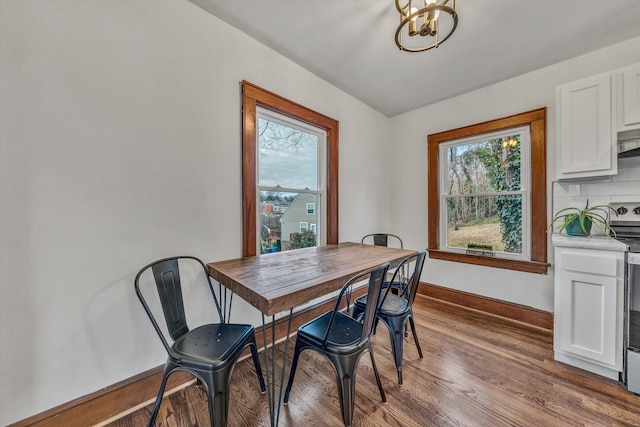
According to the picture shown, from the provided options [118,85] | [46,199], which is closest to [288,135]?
[118,85]

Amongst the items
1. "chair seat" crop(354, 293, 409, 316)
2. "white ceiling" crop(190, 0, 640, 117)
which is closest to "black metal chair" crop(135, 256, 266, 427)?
"chair seat" crop(354, 293, 409, 316)

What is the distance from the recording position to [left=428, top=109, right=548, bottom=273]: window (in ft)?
7.92

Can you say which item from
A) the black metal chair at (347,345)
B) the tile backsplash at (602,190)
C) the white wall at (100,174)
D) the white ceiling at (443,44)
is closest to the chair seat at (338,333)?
the black metal chair at (347,345)

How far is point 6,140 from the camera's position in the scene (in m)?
1.11

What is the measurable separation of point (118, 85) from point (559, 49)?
11.5 ft

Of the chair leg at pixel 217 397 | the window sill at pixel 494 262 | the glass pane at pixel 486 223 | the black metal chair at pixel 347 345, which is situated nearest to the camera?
the chair leg at pixel 217 397

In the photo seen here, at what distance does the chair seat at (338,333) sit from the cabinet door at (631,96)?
2.52 meters

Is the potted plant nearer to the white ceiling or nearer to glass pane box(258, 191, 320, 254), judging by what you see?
the white ceiling

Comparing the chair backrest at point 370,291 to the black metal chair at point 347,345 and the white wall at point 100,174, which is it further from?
the white wall at point 100,174

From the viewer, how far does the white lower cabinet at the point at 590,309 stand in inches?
64.2

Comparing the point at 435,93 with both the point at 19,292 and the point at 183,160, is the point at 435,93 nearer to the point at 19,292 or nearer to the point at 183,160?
the point at 183,160

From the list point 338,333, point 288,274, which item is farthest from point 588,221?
point 288,274

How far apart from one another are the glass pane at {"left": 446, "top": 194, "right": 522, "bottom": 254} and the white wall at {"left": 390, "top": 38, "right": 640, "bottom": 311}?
0.27 m

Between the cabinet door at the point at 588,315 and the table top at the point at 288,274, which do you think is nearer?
the table top at the point at 288,274
